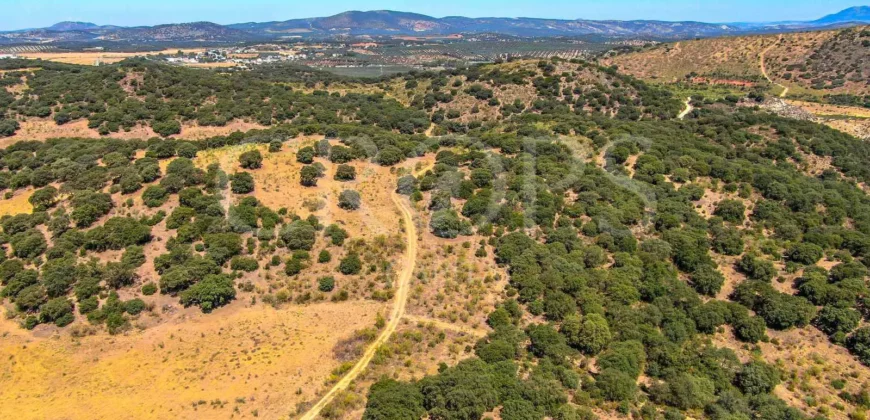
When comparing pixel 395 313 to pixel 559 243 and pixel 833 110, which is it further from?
pixel 833 110

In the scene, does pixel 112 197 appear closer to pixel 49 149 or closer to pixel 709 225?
pixel 49 149

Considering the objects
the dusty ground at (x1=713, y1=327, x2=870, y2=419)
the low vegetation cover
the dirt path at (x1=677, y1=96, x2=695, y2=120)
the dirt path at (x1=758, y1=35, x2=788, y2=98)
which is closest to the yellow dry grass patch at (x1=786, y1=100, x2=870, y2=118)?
the dirt path at (x1=758, y1=35, x2=788, y2=98)

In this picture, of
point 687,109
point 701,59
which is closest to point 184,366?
point 687,109

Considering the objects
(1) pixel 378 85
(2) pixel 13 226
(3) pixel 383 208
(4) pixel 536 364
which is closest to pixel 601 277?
(4) pixel 536 364

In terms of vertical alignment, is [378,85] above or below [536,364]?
above

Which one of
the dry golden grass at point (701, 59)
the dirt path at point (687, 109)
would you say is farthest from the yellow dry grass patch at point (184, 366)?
the dry golden grass at point (701, 59)

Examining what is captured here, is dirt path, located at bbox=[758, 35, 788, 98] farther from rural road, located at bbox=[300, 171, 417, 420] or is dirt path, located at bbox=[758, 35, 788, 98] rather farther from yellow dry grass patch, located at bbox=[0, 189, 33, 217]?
yellow dry grass patch, located at bbox=[0, 189, 33, 217]

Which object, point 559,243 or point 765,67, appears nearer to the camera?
point 559,243
